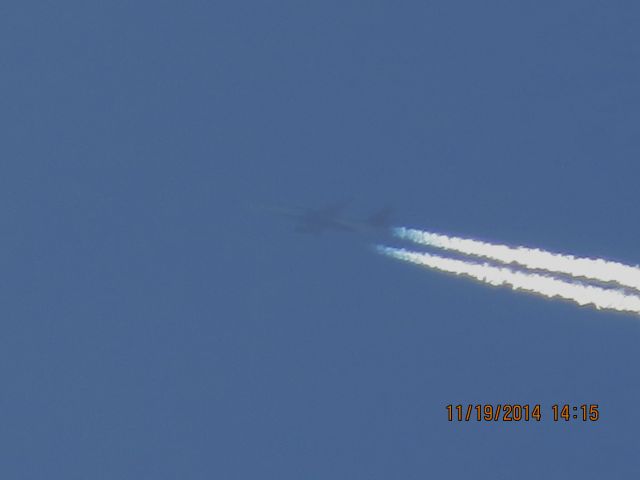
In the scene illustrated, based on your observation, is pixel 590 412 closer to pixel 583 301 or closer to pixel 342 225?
pixel 583 301

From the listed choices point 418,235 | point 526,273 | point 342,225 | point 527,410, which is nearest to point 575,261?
point 526,273

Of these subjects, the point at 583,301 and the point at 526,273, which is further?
the point at 526,273

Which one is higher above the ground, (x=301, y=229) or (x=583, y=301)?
(x=301, y=229)

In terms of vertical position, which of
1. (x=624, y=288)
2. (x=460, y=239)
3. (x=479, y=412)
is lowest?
(x=479, y=412)

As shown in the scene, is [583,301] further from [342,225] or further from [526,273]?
[342,225]

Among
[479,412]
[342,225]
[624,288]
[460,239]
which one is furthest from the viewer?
[342,225]

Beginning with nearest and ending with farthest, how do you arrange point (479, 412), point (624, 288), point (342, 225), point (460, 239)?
point (624, 288) → point (479, 412) → point (460, 239) → point (342, 225)
